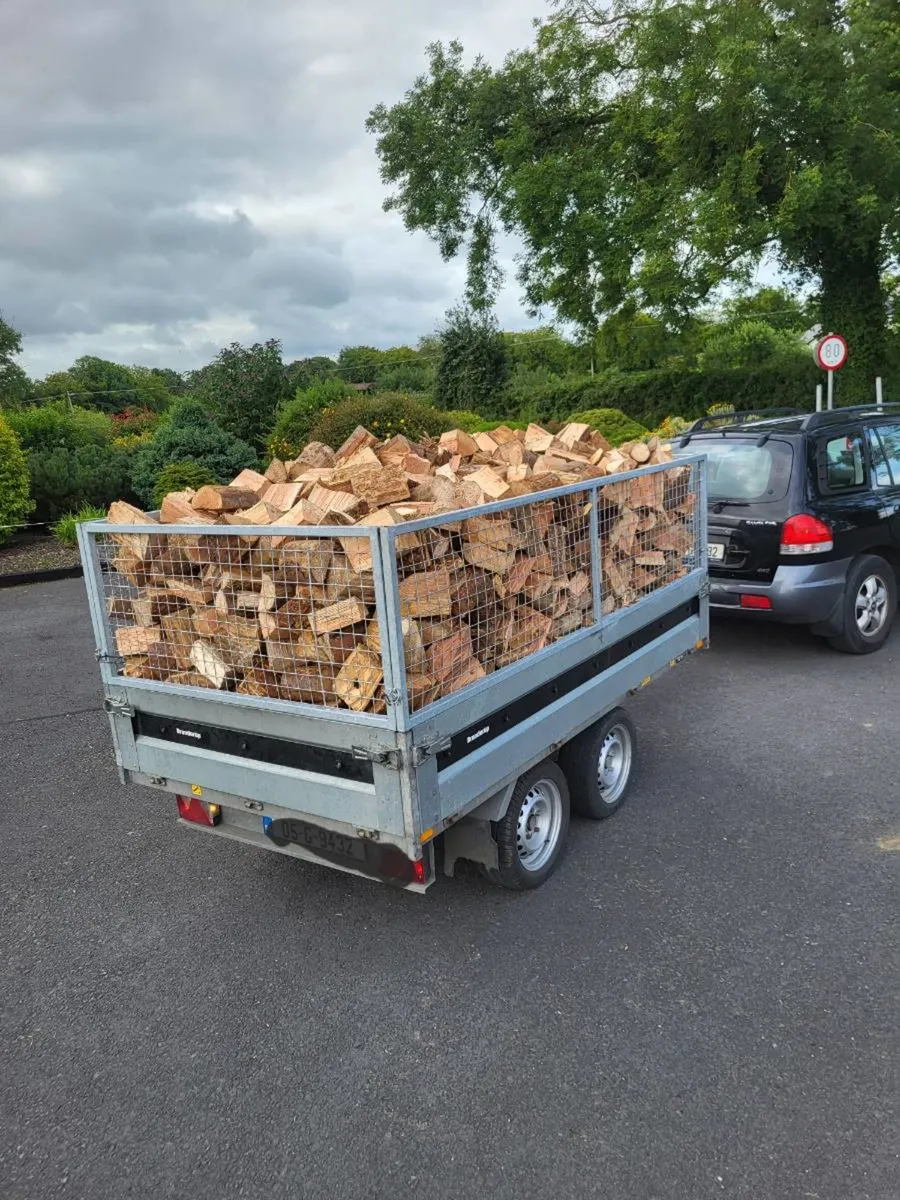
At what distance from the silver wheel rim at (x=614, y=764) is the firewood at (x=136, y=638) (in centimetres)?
223

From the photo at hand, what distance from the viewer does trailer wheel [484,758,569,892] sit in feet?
11.0

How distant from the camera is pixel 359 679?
2.81 metres

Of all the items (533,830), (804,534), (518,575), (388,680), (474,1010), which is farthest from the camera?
(804,534)

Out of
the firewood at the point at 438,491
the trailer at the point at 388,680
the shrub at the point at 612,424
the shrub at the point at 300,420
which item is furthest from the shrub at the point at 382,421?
the firewood at the point at 438,491

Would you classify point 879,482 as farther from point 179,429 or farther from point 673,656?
point 179,429

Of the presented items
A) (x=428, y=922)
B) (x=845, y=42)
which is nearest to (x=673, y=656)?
(x=428, y=922)

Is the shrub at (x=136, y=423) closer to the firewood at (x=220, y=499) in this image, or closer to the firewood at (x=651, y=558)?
the firewood at (x=220, y=499)

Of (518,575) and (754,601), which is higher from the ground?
(518,575)

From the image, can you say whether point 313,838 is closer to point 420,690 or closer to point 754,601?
point 420,690

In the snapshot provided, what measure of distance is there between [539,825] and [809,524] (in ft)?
11.5

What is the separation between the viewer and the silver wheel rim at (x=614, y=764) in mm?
4211

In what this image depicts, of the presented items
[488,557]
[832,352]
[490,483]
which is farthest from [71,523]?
[832,352]

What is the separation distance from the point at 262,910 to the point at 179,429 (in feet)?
41.1

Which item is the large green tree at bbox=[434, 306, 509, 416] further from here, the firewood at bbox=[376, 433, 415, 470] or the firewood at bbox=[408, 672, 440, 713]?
the firewood at bbox=[408, 672, 440, 713]
